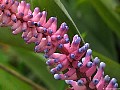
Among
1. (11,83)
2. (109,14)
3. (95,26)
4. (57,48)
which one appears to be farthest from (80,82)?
(95,26)

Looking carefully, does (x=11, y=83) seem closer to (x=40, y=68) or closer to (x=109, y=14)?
(x=40, y=68)

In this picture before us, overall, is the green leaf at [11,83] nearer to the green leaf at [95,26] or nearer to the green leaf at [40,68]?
the green leaf at [40,68]

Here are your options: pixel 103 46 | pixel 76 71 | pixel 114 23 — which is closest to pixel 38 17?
pixel 76 71

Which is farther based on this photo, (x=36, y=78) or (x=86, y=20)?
(x=36, y=78)

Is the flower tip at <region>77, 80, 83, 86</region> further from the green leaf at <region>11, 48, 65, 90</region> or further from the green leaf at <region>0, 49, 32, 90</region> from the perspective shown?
the green leaf at <region>11, 48, 65, 90</region>

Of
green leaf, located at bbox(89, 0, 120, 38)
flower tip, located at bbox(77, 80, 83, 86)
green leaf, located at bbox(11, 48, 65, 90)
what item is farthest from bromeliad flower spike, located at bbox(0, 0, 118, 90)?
green leaf, located at bbox(11, 48, 65, 90)

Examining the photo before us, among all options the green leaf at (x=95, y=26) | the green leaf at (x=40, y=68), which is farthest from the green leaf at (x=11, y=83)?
the green leaf at (x=95, y=26)

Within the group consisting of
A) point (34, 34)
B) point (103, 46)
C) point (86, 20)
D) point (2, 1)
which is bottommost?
point (103, 46)

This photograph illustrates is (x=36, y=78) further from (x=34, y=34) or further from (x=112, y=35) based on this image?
(x=34, y=34)
